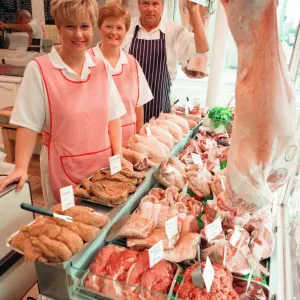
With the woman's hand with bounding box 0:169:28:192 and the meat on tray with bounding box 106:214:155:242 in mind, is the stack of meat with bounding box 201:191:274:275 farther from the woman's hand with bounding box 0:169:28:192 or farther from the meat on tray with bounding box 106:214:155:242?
the woman's hand with bounding box 0:169:28:192

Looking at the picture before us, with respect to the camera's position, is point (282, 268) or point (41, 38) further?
point (41, 38)

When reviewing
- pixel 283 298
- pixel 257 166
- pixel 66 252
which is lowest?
pixel 283 298

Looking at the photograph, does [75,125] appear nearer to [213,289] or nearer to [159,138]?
[159,138]

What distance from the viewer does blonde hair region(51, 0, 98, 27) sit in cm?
142

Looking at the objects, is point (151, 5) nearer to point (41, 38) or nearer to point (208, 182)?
point (208, 182)

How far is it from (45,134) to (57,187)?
0.33 meters

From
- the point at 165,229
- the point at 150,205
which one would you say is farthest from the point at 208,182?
the point at 165,229

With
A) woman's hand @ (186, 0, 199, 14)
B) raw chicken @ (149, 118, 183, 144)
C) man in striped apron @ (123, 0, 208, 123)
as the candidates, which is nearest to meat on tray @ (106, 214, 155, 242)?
raw chicken @ (149, 118, 183, 144)

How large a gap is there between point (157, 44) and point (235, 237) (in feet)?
6.50

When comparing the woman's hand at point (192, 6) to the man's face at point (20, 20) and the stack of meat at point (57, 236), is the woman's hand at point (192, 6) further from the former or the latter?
the man's face at point (20, 20)

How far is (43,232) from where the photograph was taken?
101cm

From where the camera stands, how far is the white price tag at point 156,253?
1.06 meters

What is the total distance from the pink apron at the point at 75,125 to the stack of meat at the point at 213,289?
0.92 meters

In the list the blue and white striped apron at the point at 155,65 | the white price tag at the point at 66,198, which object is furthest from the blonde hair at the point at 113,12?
the white price tag at the point at 66,198
